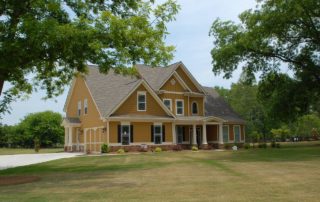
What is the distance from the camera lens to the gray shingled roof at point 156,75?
129 feet

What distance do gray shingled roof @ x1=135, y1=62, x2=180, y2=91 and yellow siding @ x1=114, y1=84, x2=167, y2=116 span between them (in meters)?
2.15

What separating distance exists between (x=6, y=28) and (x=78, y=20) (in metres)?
2.72

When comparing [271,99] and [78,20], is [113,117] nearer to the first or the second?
[271,99]

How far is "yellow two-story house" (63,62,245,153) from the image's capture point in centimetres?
3466

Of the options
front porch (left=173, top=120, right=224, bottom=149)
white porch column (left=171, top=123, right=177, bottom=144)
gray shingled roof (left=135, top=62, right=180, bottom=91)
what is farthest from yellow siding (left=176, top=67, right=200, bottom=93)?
white porch column (left=171, top=123, right=177, bottom=144)

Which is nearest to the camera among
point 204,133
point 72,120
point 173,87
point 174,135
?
point 174,135

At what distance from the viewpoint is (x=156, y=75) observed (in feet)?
136

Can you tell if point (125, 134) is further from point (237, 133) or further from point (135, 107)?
point (237, 133)

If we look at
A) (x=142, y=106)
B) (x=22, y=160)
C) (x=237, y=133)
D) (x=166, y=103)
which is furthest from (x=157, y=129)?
(x=22, y=160)

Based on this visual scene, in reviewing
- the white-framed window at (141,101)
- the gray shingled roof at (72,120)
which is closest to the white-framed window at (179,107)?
the white-framed window at (141,101)

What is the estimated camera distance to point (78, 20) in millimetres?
Answer: 15164

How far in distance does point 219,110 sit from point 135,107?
12651mm

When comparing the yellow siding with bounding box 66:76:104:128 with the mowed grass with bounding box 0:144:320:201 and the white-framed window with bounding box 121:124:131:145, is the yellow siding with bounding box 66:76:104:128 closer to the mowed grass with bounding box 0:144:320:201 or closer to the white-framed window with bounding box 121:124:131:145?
the white-framed window with bounding box 121:124:131:145

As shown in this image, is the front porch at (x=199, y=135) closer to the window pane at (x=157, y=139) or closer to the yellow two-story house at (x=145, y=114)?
the yellow two-story house at (x=145, y=114)
